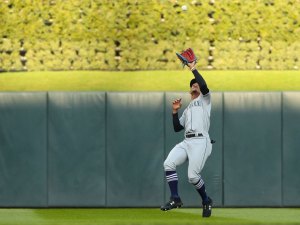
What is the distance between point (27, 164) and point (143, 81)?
150 inches

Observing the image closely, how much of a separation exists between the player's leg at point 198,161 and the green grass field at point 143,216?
17.8 inches

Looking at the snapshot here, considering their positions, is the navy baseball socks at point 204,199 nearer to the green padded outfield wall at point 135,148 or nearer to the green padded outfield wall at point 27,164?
the green padded outfield wall at point 135,148

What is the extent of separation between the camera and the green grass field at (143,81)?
17.1 m

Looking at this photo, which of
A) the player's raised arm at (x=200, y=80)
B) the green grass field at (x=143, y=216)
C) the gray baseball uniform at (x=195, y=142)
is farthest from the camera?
the gray baseball uniform at (x=195, y=142)

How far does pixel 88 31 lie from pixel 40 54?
1113 mm

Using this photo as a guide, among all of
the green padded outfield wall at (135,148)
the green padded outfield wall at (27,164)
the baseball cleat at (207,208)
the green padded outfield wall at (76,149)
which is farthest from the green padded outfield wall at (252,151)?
the green padded outfield wall at (27,164)

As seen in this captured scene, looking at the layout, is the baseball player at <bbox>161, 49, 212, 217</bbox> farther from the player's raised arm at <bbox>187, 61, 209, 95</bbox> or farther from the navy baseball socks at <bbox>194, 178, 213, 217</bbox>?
the player's raised arm at <bbox>187, 61, 209, 95</bbox>

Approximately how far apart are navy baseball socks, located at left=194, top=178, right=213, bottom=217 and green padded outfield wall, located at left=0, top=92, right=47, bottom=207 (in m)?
3.00

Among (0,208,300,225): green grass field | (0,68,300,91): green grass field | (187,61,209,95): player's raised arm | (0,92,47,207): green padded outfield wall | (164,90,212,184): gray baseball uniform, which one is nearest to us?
(187,61,209,95): player's raised arm

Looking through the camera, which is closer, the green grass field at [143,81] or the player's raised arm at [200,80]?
the player's raised arm at [200,80]

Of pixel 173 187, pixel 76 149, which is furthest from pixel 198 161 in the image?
pixel 76 149

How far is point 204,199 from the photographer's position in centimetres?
1255

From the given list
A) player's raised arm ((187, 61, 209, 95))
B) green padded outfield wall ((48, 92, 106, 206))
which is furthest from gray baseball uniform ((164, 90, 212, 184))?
green padded outfield wall ((48, 92, 106, 206))

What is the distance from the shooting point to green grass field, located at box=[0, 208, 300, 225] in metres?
12.3
